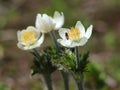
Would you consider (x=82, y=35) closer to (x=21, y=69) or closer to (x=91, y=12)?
(x=21, y=69)

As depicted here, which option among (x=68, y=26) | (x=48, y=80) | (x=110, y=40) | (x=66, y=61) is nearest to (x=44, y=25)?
(x=66, y=61)

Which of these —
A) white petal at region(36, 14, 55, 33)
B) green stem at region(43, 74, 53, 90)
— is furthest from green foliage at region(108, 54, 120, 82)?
white petal at region(36, 14, 55, 33)

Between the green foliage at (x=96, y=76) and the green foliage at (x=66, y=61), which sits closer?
the green foliage at (x=66, y=61)

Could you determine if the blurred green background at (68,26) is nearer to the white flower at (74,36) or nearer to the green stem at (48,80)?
the green stem at (48,80)

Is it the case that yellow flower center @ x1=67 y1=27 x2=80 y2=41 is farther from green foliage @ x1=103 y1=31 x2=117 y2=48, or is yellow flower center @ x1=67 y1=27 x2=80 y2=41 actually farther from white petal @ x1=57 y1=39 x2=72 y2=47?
green foliage @ x1=103 y1=31 x2=117 y2=48

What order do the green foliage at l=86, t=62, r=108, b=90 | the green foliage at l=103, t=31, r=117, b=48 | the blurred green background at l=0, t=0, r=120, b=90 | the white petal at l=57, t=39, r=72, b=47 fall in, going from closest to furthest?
the white petal at l=57, t=39, r=72, b=47, the green foliage at l=86, t=62, r=108, b=90, the blurred green background at l=0, t=0, r=120, b=90, the green foliage at l=103, t=31, r=117, b=48

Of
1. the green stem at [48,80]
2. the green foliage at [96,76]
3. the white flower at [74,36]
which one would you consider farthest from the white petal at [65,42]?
the green foliage at [96,76]
